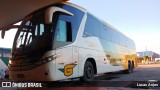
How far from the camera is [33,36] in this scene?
830cm

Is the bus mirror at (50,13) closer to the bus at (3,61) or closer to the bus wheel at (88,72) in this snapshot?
the bus wheel at (88,72)

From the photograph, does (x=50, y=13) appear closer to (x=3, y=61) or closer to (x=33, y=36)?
(x=33, y=36)

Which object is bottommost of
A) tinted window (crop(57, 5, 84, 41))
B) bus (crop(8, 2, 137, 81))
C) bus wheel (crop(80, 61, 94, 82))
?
bus wheel (crop(80, 61, 94, 82))

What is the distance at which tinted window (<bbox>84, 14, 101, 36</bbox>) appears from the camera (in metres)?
10.2

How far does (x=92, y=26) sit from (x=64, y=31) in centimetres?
258

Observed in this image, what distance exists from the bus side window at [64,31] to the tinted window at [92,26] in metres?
1.29

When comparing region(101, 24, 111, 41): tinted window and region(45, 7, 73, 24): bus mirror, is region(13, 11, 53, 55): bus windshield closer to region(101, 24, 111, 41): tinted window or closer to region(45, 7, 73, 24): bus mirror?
region(45, 7, 73, 24): bus mirror

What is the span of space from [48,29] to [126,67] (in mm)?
10154

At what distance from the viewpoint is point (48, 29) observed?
319 inches

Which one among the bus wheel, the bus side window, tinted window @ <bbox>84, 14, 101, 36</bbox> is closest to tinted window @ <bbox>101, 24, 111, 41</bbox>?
tinted window @ <bbox>84, 14, 101, 36</bbox>

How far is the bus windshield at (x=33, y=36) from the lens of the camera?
26.1 feet

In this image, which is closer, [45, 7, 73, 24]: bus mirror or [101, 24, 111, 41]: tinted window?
[45, 7, 73, 24]: bus mirror

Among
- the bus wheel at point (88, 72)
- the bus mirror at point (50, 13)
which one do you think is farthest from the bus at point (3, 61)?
the bus mirror at point (50, 13)

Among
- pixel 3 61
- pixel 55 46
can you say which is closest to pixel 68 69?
pixel 55 46
